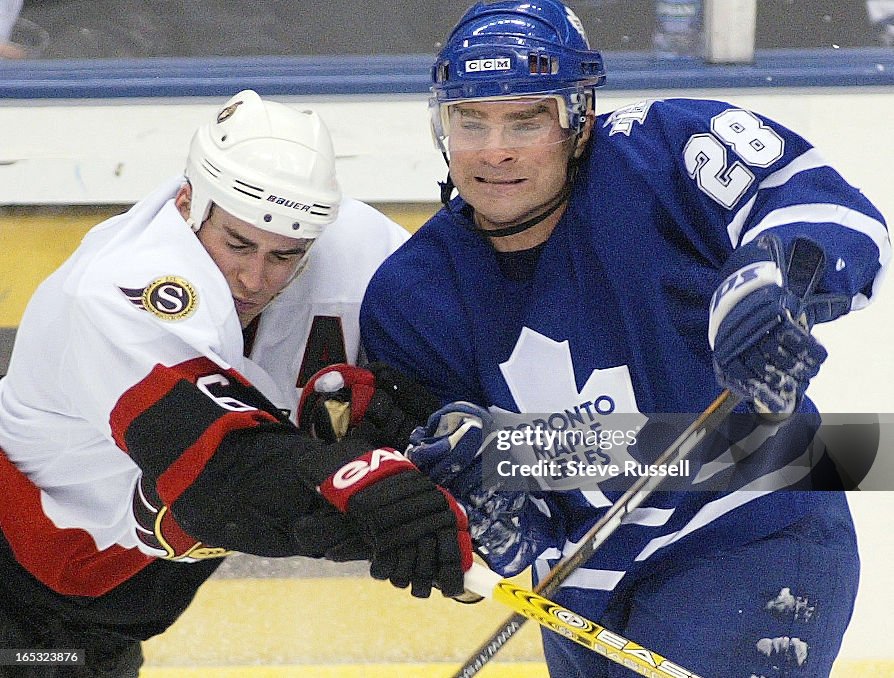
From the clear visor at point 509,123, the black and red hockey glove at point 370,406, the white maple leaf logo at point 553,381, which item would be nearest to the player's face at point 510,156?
the clear visor at point 509,123

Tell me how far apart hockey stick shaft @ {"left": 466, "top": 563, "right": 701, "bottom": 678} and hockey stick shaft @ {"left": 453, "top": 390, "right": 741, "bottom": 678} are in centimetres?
3

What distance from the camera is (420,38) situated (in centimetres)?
261

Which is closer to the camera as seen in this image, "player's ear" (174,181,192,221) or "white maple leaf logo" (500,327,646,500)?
"white maple leaf logo" (500,327,646,500)

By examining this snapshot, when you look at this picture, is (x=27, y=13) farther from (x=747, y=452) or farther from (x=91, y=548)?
(x=747, y=452)

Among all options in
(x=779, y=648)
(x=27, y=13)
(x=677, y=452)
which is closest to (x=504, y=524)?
(x=677, y=452)

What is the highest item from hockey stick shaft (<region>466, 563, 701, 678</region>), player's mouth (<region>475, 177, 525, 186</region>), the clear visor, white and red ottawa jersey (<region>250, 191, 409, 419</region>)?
the clear visor

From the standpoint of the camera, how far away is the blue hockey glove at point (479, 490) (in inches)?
67.2

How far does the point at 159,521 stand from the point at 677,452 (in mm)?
694

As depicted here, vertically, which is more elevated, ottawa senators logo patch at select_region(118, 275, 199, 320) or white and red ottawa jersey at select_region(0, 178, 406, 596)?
ottawa senators logo patch at select_region(118, 275, 199, 320)

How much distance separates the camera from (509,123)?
5.52 ft

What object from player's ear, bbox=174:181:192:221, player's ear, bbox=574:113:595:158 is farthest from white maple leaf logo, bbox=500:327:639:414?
player's ear, bbox=174:181:192:221

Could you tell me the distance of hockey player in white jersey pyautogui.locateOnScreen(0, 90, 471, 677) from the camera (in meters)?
1.64

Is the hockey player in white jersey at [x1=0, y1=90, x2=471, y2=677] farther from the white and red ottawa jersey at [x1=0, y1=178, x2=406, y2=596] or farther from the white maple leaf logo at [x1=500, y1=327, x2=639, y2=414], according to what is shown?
the white maple leaf logo at [x1=500, y1=327, x2=639, y2=414]

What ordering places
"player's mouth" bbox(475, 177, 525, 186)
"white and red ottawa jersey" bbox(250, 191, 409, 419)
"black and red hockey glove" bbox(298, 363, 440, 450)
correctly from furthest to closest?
"white and red ottawa jersey" bbox(250, 191, 409, 419)
"black and red hockey glove" bbox(298, 363, 440, 450)
"player's mouth" bbox(475, 177, 525, 186)
